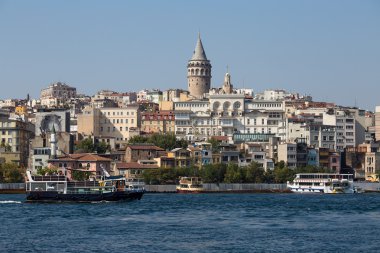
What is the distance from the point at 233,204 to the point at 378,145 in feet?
181

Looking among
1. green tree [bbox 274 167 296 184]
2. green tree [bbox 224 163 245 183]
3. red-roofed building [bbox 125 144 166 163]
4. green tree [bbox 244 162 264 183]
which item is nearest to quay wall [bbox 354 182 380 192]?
green tree [bbox 274 167 296 184]

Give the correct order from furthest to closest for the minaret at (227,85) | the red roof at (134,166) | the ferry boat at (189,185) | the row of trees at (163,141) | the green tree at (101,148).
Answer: the minaret at (227,85), the row of trees at (163,141), the green tree at (101,148), the red roof at (134,166), the ferry boat at (189,185)

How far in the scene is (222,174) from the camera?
107875 millimetres

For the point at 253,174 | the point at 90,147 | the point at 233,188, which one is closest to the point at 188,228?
the point at 233,188

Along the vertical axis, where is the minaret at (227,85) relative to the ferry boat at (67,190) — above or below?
above

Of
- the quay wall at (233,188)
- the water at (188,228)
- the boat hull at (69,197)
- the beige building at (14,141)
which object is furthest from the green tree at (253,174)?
the water at (188,228)

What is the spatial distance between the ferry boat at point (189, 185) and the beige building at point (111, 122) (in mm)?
31644

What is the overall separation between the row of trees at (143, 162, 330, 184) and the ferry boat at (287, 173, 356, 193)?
147 inches

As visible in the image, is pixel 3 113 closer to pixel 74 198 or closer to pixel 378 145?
pixel 378 145

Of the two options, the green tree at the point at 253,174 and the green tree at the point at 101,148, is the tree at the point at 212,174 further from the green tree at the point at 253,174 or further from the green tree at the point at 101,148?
the green tree at the point at 101,148

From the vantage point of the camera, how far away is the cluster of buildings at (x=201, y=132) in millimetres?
112750

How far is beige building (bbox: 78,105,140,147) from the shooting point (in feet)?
454

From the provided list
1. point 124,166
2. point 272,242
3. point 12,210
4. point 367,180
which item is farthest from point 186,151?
point 272,242

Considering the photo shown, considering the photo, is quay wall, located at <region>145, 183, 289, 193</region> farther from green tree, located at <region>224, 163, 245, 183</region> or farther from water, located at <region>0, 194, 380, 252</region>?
water, located at <region>0, 194, 380, 252</region>
